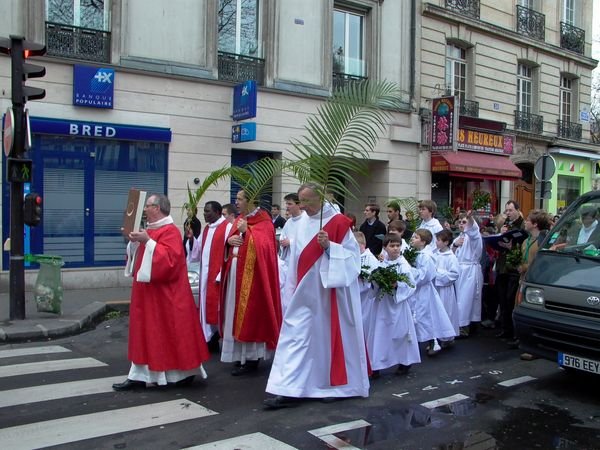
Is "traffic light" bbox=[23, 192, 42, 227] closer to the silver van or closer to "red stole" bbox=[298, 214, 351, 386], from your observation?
"red stole" bbox=[298, 214, 351, 386]

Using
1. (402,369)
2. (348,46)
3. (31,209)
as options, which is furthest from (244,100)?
(402,369)

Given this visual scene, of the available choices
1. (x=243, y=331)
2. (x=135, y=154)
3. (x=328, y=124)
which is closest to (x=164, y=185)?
(x=135, y=154)

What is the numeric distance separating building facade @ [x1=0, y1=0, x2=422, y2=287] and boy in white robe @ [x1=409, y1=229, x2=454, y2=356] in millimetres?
7655

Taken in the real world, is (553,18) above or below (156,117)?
above

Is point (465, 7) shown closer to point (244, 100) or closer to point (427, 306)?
point (244, 100)

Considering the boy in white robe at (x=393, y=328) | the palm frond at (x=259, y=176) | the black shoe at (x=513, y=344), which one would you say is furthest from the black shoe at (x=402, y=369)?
the palm frond at (x=259, y=176)

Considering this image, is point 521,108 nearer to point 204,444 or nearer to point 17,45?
point 17,45

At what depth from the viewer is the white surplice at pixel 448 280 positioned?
8.44m

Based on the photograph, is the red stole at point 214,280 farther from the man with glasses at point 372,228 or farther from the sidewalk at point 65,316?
the man with glasses at point 372,228

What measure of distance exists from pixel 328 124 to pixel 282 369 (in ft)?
7.26

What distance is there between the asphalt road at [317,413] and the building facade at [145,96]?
6.38 metres

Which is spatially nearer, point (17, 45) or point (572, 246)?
point (572, 246)

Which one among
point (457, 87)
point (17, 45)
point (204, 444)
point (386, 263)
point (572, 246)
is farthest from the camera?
point (457, 87)

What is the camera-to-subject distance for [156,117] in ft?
45.4
